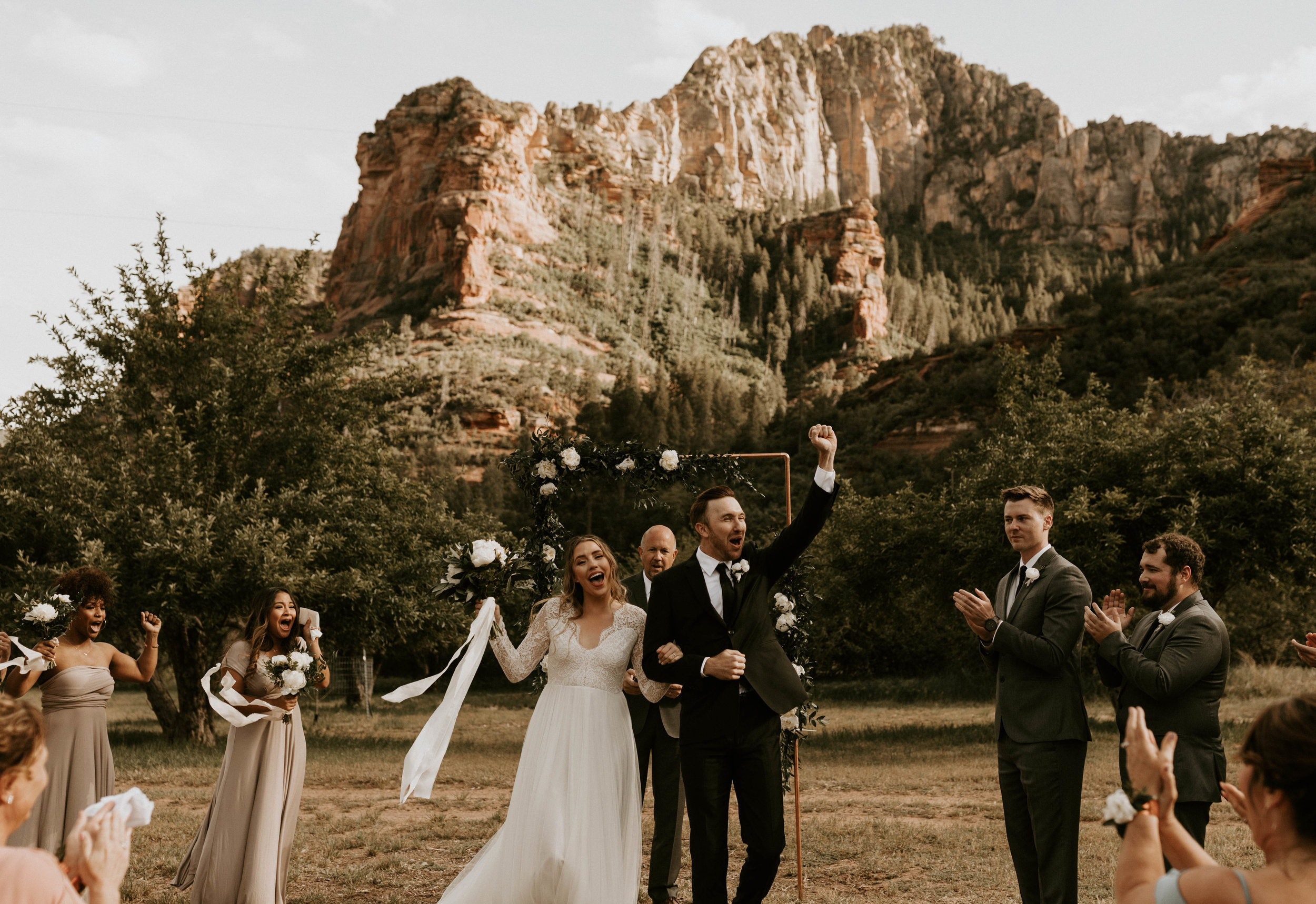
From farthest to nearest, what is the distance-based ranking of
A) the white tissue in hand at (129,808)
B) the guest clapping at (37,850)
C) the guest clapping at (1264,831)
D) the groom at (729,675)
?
the groom at (729,675), the white tissue in hand at (129,808), the guest clapping at (37,850), the guest clapping at (1264,831)

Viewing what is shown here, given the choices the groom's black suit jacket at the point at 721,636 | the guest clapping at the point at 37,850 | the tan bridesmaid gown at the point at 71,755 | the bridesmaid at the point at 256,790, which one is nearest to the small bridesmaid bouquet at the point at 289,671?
the bridesmaid at the point at 256,790

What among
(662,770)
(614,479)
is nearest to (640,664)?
(662,770)

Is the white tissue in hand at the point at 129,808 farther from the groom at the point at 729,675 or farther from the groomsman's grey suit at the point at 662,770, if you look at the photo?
the groomsman's grey suit at the point at 662,770

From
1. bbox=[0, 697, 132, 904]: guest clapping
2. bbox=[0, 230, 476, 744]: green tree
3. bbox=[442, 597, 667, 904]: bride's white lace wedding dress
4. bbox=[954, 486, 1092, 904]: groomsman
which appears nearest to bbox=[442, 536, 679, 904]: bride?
bbox=[442, 597, 667, 904]: bride's white lace wedding dress

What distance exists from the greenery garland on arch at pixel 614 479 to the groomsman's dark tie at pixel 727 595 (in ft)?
6.41

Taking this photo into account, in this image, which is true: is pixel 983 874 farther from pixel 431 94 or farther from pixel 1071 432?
pixel 431 94

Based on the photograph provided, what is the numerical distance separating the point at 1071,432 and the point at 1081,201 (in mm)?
137379

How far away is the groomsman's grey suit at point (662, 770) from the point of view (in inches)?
270

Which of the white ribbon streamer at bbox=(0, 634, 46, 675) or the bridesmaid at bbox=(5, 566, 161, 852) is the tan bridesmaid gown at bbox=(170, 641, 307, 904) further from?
the white ribbon streamer at bbox=(0, 634, 46, 675)

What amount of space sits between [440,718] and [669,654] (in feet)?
6.04

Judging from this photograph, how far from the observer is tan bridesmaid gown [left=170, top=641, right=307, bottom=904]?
6.21 meters

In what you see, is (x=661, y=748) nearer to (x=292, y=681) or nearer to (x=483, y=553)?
(x=483, y=553)

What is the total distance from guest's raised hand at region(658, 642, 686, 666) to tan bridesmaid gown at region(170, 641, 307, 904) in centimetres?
279

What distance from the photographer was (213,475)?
1722 centimetres
